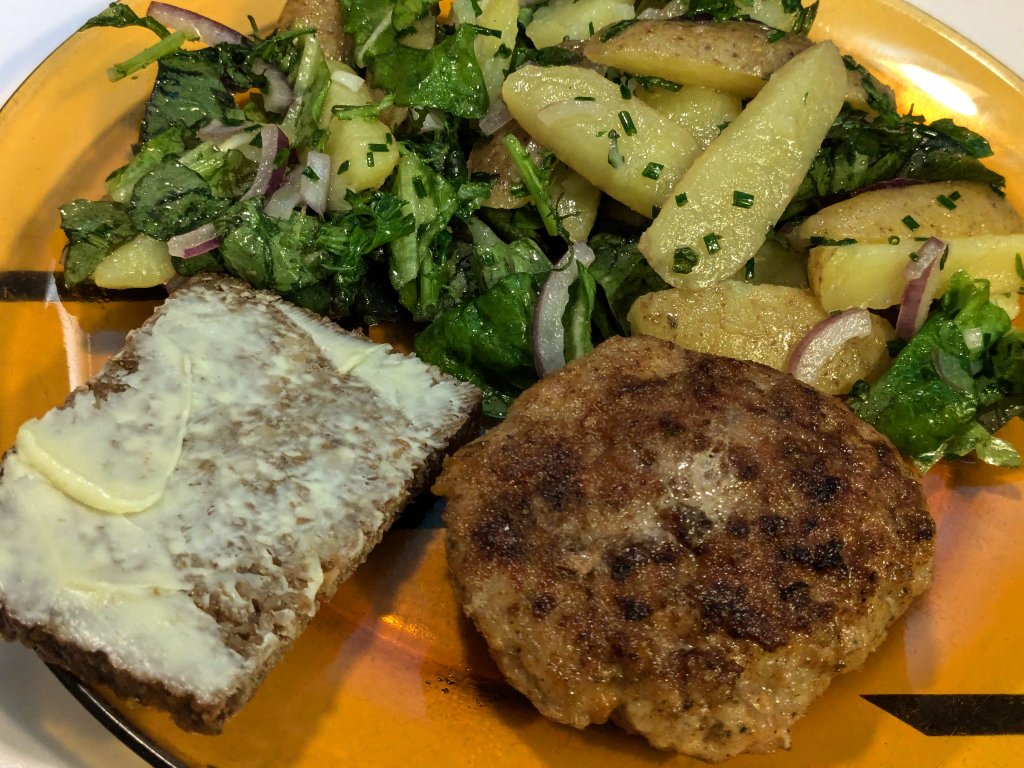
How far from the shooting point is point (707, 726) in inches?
93.7

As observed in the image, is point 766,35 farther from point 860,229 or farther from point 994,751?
point 994,751

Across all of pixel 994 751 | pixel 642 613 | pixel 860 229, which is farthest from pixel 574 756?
pixel 860 229

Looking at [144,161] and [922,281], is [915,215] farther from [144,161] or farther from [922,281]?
[144,161]

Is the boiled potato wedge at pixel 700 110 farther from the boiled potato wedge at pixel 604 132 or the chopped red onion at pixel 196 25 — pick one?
the chopped red onion at pixel 196 25

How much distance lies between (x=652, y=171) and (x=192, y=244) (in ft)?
6.20

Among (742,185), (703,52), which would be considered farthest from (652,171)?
(703,52)

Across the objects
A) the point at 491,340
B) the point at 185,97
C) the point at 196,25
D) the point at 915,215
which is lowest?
the point at 491,340

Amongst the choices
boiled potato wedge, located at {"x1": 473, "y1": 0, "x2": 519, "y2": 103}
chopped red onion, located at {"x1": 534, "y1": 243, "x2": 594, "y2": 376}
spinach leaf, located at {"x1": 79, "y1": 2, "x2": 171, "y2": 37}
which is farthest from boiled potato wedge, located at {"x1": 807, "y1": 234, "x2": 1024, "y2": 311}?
spinach leaf, located at {"x1": 79, "y1": 2, "x2": 171, "y2": 37}

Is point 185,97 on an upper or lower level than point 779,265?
upper

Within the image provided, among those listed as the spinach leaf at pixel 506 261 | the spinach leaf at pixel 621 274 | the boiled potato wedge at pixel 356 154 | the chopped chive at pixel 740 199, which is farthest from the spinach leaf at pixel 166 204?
the chopped chive at pixel 740 199

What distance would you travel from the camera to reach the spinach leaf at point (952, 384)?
3.10m

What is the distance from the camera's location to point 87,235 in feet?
10.9

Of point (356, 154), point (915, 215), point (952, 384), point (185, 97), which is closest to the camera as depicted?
point (952, 384)

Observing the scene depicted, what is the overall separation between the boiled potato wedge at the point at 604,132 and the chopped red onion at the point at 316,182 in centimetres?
82
